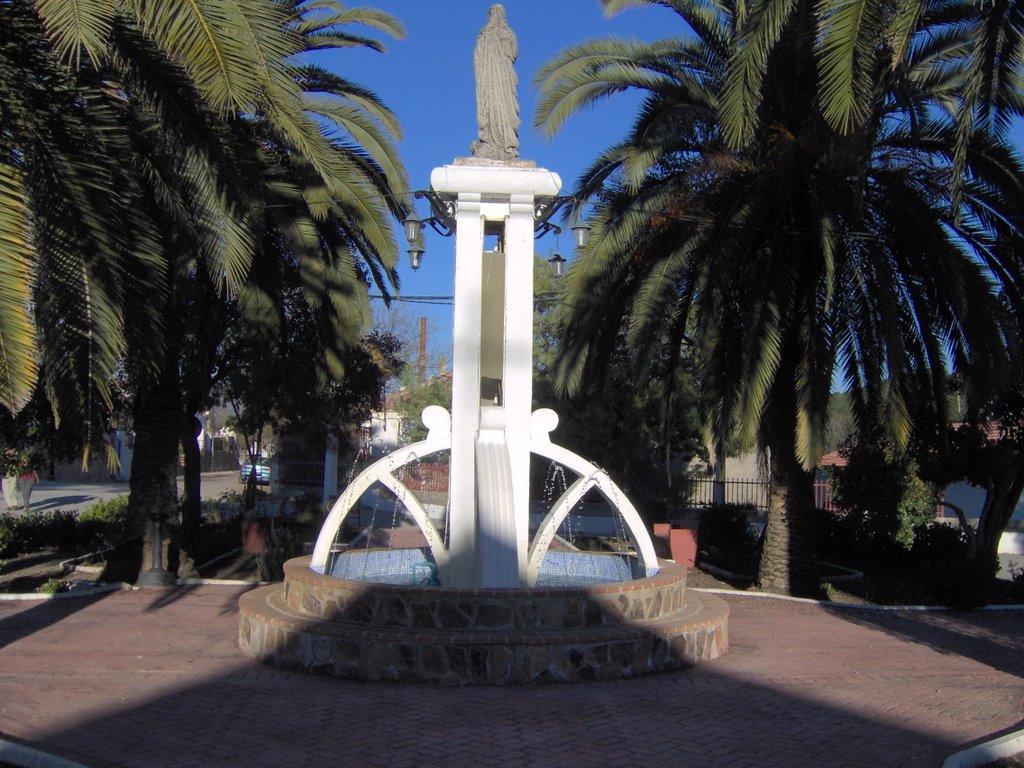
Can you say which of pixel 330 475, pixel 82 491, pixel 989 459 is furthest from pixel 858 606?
pixel 82 491

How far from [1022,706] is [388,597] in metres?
4.95

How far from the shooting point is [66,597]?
1173cm

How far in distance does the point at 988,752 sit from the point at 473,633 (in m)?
3.77

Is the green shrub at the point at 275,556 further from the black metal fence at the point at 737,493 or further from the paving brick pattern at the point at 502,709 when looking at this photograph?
the black metal fence at the point at 737,493

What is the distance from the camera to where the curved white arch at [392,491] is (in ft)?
31.4

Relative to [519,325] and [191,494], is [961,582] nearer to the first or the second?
[519,325]

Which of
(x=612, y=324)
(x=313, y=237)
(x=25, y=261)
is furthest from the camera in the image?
(x=612, y=324)

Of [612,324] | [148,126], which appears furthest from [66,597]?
[612,324]

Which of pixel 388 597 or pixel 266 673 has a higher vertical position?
pixel 388 597

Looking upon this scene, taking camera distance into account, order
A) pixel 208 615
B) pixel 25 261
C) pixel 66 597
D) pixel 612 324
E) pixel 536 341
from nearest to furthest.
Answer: pixel 25 261 < pixel 208 615 < pixel 66 597 < pixel 612 324 < pixel 536 341

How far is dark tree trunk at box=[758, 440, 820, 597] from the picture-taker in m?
→ 13.1

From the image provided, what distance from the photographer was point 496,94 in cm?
987

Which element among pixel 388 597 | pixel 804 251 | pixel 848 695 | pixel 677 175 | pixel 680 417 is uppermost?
pixel 677 175

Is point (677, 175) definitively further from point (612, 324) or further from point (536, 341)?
point (536, 341)
